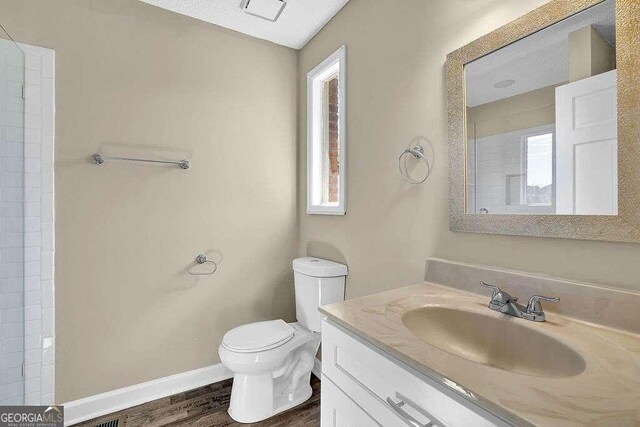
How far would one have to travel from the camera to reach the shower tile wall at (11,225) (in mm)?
1438

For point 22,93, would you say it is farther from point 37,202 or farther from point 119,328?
Result: point 119,328

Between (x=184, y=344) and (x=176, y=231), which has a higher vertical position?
(x=176, y=231)

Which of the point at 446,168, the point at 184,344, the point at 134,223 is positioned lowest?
the point at 184,344

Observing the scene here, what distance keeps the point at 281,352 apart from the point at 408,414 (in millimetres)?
1103

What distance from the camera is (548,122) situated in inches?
A: 36.4

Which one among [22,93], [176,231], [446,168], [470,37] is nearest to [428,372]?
[446,168]

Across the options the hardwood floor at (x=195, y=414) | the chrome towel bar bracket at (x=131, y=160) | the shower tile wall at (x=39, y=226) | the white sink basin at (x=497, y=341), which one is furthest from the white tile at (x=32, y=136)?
the white sink basin at (x=497, y=341)

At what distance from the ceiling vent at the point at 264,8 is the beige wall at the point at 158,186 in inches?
11.7

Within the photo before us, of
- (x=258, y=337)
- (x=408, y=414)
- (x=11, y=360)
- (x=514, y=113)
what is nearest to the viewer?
(x=408, y=414)

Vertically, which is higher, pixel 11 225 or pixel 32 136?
pixel 32 136

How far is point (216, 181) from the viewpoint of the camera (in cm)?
206

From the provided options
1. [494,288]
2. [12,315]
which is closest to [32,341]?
[12,315]

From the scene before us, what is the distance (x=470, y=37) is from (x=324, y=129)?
123cm

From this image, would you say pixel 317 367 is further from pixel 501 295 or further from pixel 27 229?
Answer: pixel 27 229
